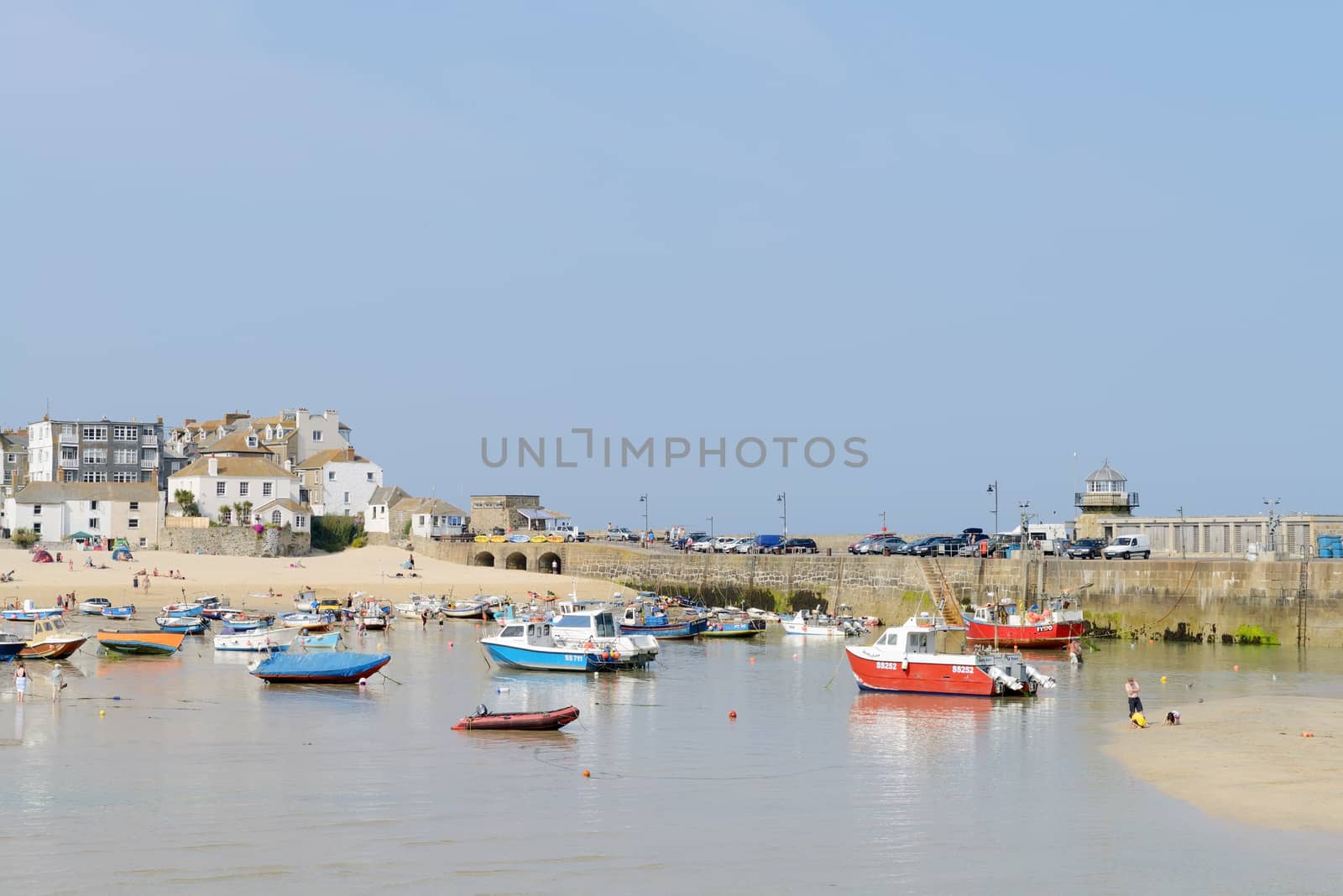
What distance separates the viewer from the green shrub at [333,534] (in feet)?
298

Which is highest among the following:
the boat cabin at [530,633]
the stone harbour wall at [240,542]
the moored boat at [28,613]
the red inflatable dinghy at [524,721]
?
the stone harbour wall at [240,542]

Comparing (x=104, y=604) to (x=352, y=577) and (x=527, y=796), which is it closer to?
(x=352, y=577)

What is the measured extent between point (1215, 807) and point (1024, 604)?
32637mm

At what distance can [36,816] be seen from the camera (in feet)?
68.9

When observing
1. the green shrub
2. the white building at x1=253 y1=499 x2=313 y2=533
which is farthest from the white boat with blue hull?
the green shrub

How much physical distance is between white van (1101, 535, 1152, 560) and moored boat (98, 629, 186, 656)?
34.9 metres

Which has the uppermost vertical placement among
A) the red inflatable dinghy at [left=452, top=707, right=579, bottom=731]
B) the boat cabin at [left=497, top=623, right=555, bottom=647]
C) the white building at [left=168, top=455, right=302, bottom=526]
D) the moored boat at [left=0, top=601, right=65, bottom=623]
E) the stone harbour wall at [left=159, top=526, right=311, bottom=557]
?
the white building at [left=168, top=455, right=302, bottom=526]

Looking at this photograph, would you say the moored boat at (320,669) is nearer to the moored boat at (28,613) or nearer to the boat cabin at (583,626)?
the boat cabin at (583,626)

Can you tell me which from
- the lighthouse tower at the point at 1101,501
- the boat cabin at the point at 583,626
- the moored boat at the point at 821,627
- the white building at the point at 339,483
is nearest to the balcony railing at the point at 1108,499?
the lighthouse tower at the point at 1101,501

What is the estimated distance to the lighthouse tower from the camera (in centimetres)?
6781

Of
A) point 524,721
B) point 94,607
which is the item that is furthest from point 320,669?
point 94,607

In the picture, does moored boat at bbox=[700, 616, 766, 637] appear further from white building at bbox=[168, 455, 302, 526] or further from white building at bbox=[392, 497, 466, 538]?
white building at bbox=[168, 455, 302, 526]

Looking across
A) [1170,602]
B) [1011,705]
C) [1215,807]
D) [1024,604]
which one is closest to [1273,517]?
[1170,602]

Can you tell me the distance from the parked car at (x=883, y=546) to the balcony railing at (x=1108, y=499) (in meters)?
9.09
